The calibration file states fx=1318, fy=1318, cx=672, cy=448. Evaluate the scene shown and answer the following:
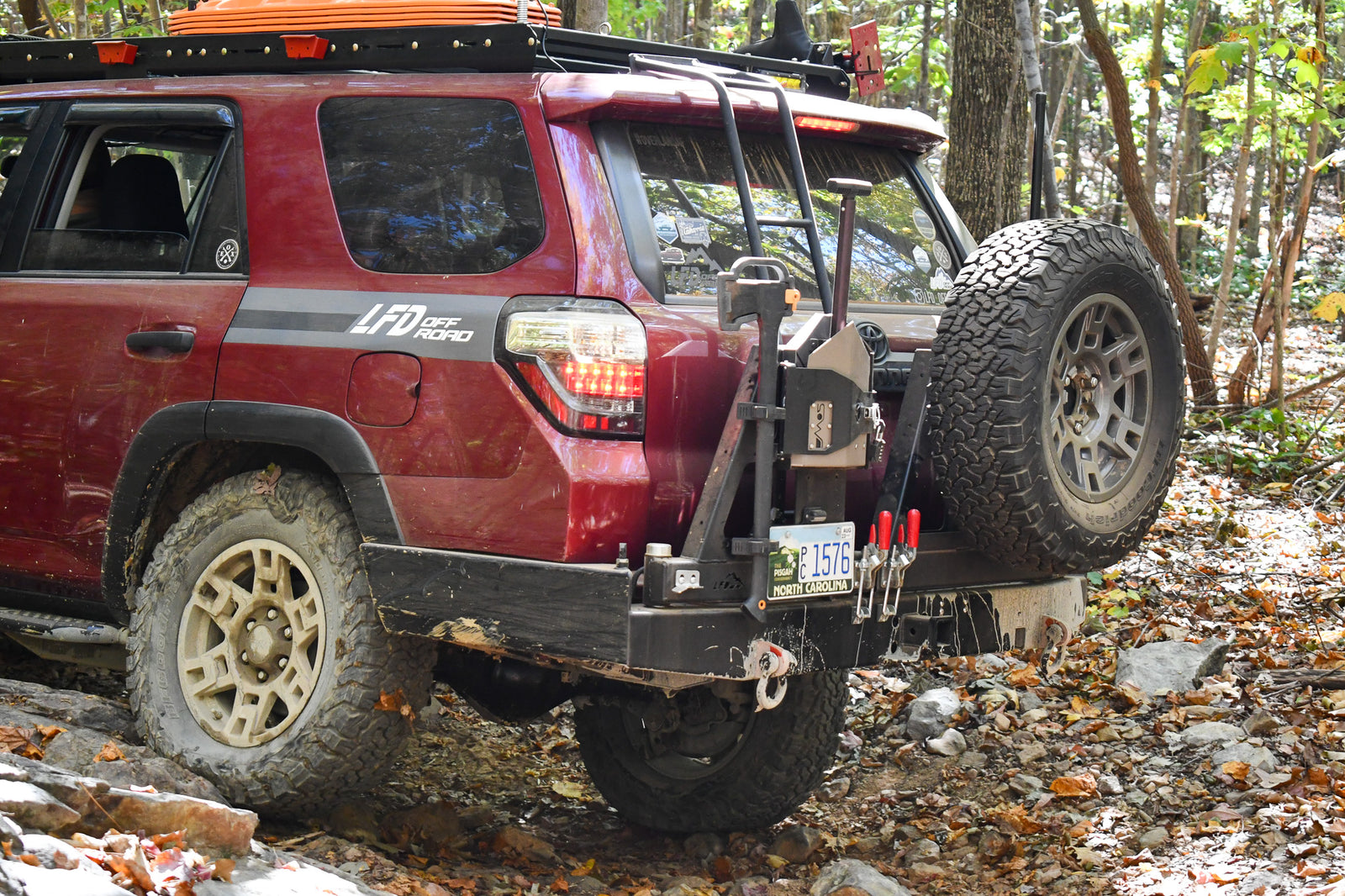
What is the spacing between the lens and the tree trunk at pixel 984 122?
7449 mm

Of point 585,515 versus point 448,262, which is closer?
point 585,515

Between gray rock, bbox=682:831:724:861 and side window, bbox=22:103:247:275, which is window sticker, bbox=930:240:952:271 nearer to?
gray rock, bbox=682:831:724:861

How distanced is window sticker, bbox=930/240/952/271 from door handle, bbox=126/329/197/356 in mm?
2310

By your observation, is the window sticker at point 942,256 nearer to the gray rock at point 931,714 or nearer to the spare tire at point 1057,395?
the spare tire at point 1057,395

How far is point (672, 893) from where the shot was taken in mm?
3936

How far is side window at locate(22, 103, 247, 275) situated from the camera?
12.9 ft

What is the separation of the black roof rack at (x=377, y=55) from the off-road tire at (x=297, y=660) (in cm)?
120

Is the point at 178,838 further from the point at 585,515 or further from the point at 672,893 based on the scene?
the point at 672,893

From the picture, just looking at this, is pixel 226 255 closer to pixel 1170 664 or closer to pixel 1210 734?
pixel 1210 734

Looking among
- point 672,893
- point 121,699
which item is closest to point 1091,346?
point 672,893

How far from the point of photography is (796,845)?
436 centimetres

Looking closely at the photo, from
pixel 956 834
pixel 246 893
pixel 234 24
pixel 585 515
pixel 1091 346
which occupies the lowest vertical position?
pixel 956 834

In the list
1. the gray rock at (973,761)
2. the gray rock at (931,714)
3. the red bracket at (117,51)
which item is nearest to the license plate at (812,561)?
the gray rock at (973,761)

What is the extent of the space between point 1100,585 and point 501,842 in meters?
3.66
